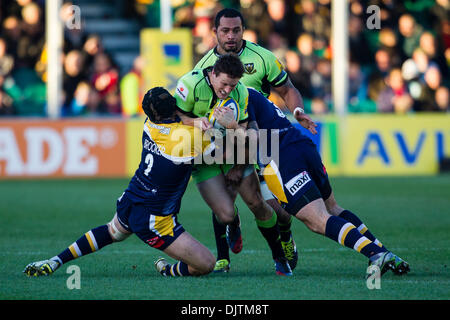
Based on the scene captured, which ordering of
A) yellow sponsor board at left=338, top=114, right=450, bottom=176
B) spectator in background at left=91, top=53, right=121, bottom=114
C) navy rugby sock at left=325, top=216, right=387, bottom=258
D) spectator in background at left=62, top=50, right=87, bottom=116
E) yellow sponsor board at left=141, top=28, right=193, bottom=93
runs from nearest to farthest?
navy rugby sock at left=325, top=216, right=387, bottom=258, yellow sponsor board at left=141, top=28, right=193, bottom=93, yellow sponsor board at left=338, top=114, right=450, bottom=176, spectator in background at left=91, top=53, right=121, bottom=114, spectator in background at left=62, top=50, right=87, bottom=116

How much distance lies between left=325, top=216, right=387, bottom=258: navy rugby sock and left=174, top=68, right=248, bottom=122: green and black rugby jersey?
1.07 meters

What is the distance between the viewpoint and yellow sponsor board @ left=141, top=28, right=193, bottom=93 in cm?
1580

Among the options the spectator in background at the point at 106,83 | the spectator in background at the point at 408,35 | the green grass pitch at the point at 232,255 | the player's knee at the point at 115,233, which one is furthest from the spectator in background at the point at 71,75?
the player's knee at the point at 115,233

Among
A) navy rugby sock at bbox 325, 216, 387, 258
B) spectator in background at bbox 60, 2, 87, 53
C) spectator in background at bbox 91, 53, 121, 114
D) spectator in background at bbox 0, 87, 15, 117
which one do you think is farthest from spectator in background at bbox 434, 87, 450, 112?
navy rugby sock at bbox 325, 216, 387, 258

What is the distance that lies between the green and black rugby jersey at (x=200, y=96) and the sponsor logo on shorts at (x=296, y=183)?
23.4 inches

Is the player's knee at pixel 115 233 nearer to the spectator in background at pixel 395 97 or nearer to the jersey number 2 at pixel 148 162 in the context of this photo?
the jersey number 2 at pixel 148 162

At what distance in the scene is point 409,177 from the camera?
16625 millimetres

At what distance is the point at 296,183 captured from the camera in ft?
23.0

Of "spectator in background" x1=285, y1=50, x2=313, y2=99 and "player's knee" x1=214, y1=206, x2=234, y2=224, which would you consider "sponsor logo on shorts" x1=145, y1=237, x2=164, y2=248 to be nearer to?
"player's knee" x1=214, y1=206, x2=234, y2=224

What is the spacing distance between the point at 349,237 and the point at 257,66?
1.96 metres

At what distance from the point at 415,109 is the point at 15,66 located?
24.4 feet

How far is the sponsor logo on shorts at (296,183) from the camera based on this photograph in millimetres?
7000

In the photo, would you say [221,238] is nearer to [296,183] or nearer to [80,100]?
[296,183]

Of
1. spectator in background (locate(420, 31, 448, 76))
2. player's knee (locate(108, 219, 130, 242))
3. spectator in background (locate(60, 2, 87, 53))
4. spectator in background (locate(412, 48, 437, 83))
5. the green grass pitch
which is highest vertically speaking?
spectator in background (locate(60, 2, 87, 53))
